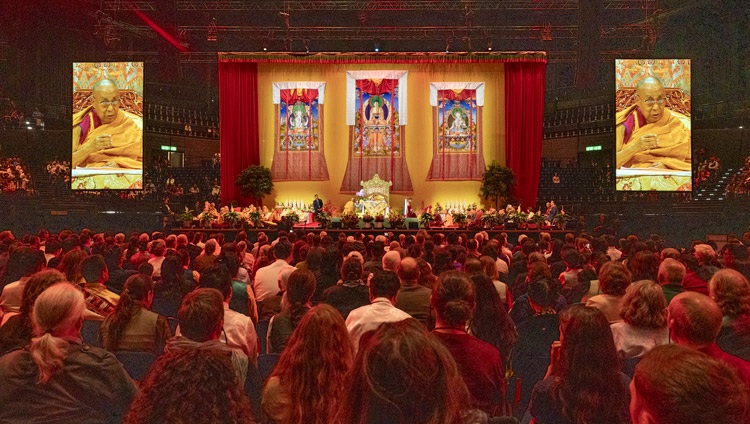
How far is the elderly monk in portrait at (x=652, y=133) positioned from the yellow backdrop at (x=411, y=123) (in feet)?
13.4

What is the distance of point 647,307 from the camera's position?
11.3ft

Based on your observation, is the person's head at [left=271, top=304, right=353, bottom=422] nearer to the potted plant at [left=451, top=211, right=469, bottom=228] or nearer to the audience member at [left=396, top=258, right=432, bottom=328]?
the audience member at [left=396, top=258, right=432, bottom=328]

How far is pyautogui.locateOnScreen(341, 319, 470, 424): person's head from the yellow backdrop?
17.7 m

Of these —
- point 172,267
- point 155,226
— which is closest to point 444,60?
point 155,226

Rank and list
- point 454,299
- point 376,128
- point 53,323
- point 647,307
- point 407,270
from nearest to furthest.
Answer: point 53,323
point 454,299
point 647,307
point 407,270
point 376,128

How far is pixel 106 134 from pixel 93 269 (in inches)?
494

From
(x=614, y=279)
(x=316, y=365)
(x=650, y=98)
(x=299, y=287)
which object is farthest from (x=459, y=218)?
(x=316, y=365)

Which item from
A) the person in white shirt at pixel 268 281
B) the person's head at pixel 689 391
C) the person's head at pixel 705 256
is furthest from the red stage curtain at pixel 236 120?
the person's head at pixel 689 391

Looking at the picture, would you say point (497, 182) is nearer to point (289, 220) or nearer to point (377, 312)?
point (289, 220)

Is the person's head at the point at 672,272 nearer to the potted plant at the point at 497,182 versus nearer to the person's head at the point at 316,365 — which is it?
the person's head at the point at 316,365

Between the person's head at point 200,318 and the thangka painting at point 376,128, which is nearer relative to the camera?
the person's head at point 200,318

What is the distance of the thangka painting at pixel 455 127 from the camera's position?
62.5 feet

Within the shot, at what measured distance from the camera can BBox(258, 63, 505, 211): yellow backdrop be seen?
19266mm

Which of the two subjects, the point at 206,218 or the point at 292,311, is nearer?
the point at 292,311
